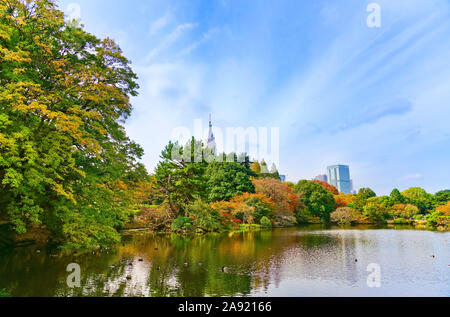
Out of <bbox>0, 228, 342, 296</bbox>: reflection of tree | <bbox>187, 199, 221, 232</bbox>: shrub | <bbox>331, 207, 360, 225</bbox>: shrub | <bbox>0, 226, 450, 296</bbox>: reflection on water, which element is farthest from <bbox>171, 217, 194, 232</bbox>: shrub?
<bbox>331, 207, 360, 225</bbox>: shrub

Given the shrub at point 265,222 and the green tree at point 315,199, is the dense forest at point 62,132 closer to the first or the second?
the shrub at point 265,222

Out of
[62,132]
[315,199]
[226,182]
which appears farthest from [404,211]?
[62,132]

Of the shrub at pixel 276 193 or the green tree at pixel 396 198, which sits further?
the green tree at pixel 396 198

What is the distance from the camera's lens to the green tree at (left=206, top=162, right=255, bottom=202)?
135ft

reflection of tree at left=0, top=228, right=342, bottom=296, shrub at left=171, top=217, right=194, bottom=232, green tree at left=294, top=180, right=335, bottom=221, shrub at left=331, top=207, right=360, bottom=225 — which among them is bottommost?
reflection of tree at left=0, top=228, right=342, bottom=296

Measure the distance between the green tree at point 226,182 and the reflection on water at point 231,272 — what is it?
21021mm

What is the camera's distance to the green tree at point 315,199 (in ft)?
170

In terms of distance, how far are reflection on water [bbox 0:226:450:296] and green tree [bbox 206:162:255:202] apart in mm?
21021

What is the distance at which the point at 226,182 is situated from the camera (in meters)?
42.1

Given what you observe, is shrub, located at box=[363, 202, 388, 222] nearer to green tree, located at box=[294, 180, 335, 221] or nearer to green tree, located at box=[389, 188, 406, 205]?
green tree, located at box=[389, 188, 406, 205]

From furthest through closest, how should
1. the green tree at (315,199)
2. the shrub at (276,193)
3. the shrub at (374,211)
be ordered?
the green tree at (315,199) → the shrub at (374,211) → the shrub at (276,193)

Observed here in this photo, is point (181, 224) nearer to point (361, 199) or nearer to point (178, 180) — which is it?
point (178, 180)

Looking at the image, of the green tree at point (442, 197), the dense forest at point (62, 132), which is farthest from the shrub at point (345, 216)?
the dense forest at point (62, 132)

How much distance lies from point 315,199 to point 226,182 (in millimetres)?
19682
